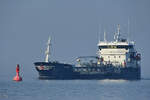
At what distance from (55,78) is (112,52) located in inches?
661

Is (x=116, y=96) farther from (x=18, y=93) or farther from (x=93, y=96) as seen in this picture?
(x=18, y=93)

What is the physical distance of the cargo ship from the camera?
144875mm

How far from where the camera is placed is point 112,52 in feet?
508

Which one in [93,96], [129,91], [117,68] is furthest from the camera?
[117,68]

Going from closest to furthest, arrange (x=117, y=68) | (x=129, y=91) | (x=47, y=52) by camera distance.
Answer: (x=129, y=91) < (x=47, y=52) < (x=117, y=68)

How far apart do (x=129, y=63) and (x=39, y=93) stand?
6200cm

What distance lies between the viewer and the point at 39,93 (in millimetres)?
97750

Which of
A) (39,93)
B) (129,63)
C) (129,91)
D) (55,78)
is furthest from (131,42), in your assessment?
(39,93)

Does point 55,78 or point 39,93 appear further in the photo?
point 55,78

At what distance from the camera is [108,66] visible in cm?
15162

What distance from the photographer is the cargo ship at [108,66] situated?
14488 cm

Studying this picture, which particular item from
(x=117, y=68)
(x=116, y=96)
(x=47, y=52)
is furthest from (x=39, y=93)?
(x=117, y=68)

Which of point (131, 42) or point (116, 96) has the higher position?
point (131, 42)

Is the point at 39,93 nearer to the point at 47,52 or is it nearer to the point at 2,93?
the point at 2,93
